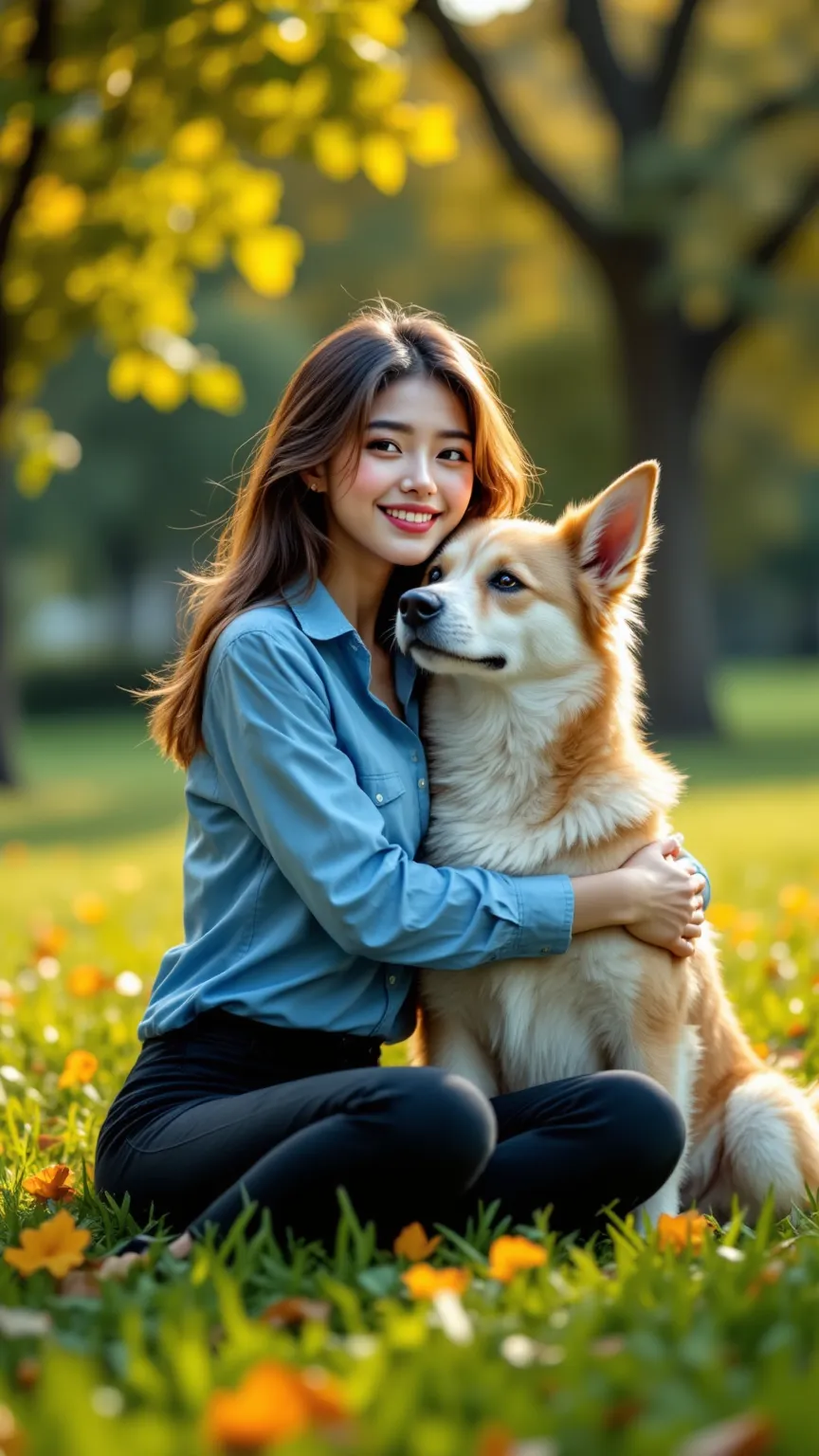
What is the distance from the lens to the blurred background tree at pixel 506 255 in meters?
7.32

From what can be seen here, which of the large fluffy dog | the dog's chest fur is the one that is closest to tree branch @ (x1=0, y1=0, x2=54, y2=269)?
the large fluffy dog

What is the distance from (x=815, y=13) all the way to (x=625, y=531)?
48.9 ft

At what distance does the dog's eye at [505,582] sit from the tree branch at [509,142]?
1199 cm

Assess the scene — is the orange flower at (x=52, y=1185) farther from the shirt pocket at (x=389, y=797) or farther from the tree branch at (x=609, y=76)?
the tree branch at (x=609, y=76)

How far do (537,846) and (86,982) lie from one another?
6.93 feet

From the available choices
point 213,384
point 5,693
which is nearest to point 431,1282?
point 213,384

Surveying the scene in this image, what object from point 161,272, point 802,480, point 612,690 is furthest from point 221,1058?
point 802,480

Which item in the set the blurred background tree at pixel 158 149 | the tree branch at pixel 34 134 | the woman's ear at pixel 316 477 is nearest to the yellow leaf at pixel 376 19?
the blurred background tree at pixel 158 149

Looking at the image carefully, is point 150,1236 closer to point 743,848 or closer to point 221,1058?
point 221,1058

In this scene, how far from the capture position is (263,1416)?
1636mm

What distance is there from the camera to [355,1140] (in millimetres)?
2510

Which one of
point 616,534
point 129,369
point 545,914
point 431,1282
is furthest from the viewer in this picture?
point 129,369

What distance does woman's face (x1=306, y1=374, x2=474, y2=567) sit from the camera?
3.11 metres

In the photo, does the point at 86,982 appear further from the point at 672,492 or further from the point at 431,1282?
the point at 672,492
